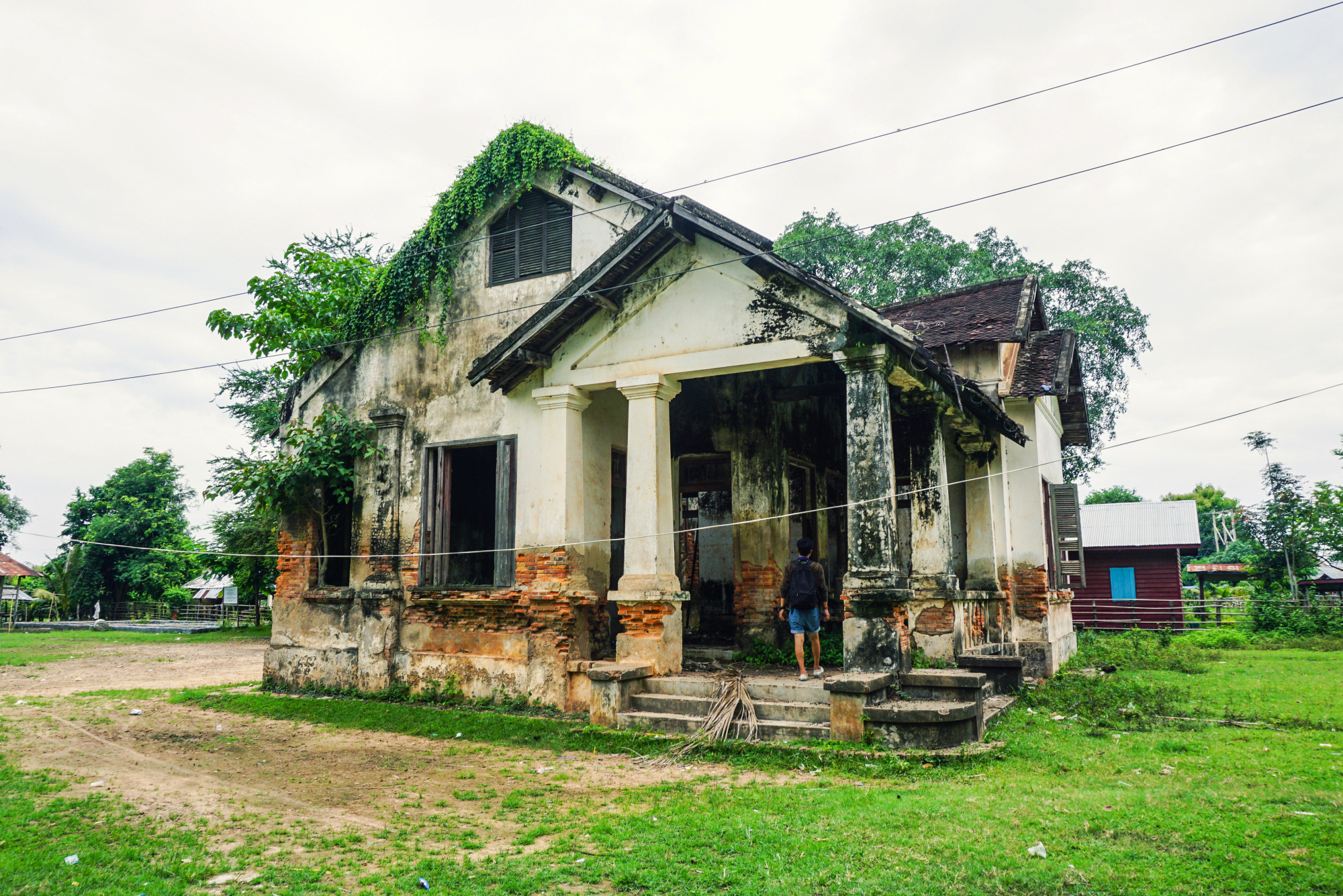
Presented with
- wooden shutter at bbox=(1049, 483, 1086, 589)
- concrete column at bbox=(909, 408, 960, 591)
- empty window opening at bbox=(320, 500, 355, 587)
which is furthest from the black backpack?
empty window opening at bbox=(320, 500, 355, 587)

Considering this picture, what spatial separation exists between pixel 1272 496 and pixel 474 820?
29.7 meters

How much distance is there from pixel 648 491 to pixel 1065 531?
8.15 metres

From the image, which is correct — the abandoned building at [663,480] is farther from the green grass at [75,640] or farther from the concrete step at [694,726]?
the green grass at [75,640]

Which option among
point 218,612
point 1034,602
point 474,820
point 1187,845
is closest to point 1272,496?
point 1034,602

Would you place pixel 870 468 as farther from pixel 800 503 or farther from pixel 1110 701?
pixel 1110 701

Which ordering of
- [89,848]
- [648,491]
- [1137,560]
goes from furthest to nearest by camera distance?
[1137,560] → [648,491] → [89,848]

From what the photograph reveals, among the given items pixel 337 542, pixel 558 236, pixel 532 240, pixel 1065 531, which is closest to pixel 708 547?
pixel 558 236

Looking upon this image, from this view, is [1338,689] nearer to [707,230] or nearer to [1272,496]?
[707,230]

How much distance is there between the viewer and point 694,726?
26.9 ft

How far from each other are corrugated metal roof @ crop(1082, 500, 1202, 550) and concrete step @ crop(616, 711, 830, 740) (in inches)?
819

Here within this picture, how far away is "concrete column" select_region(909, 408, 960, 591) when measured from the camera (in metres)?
9.95

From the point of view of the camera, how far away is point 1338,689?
35.0 ft

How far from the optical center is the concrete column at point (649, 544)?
30.3 feet

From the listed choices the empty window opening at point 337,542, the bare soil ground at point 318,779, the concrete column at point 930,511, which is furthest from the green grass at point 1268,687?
the empty window opening at point 337,542
